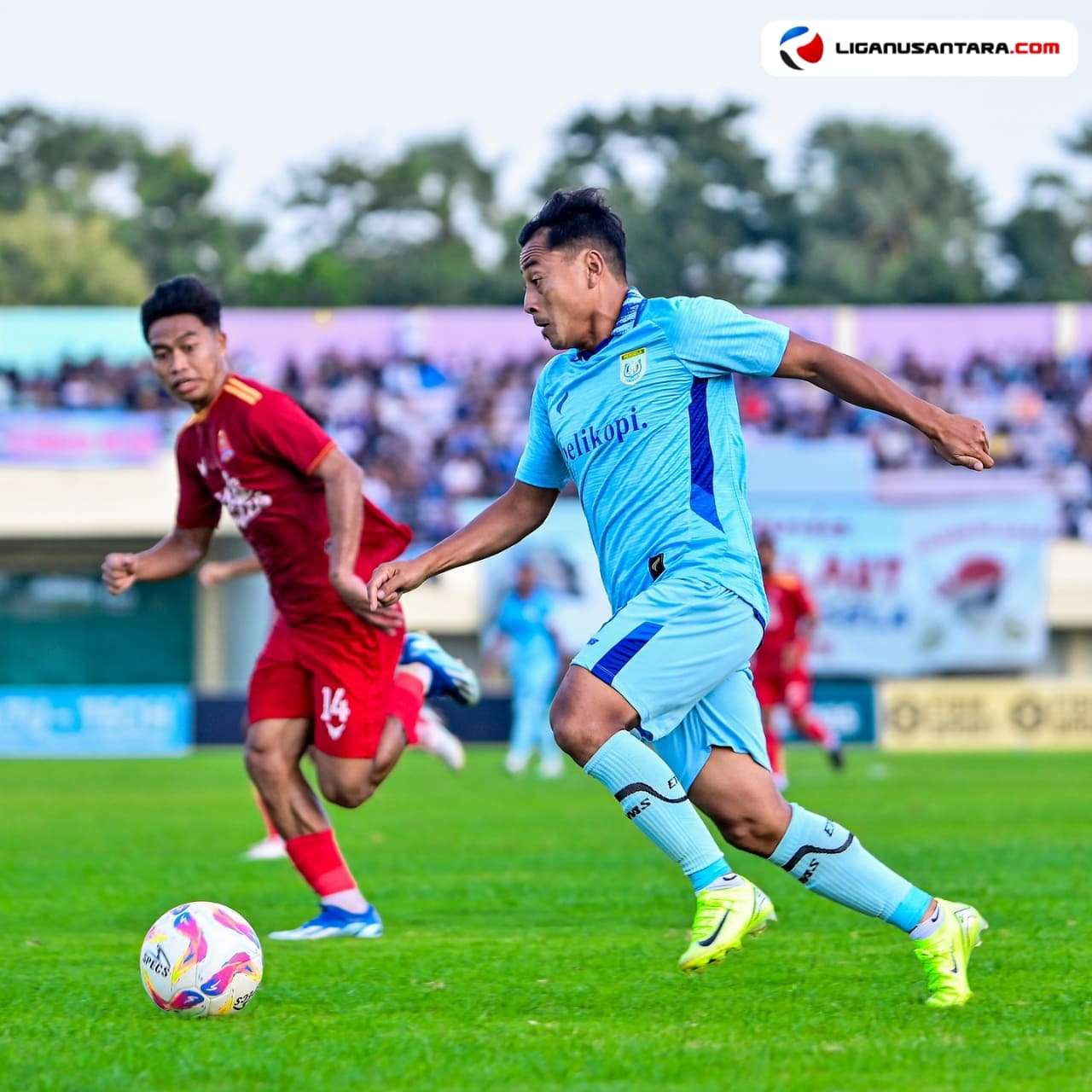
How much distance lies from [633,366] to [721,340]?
0.29 m

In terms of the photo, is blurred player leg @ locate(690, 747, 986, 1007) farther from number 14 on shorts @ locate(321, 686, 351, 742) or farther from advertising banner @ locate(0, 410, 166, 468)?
advertising banner @ locate(0, 410, 166, 468)

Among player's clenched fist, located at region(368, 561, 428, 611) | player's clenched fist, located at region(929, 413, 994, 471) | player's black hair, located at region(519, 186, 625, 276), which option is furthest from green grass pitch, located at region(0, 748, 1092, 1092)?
player's black hair, located at region(519, 186, 625, 276)

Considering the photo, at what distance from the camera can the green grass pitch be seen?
492cm

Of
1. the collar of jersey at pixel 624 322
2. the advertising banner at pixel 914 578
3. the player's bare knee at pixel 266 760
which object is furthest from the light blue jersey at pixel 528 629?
the collar of jersey at pixel 624 322

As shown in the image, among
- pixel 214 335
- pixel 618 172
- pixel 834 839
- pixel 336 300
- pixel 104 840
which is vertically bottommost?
pixel 104 840

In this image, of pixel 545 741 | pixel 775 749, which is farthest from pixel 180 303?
pixel 545 741

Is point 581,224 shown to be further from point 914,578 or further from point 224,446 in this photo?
point 914,578

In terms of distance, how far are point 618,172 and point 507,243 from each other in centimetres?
433

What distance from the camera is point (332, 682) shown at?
7859 millimetres

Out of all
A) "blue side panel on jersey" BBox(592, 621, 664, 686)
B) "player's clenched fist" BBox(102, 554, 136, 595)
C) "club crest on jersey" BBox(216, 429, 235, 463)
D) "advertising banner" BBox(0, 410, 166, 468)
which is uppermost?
"advertising banner" BBox(0, 410, 166, 468)

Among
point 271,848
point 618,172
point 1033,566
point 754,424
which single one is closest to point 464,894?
point 271,848

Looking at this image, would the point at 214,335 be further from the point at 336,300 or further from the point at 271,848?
the point at 336,300

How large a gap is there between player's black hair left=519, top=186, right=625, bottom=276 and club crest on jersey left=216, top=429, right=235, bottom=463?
2.09 meters

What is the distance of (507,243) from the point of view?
65750 millimetres
